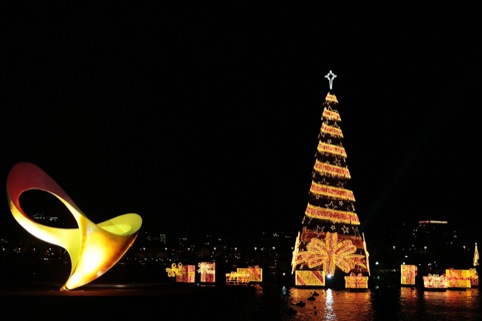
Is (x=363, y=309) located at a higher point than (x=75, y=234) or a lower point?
lower

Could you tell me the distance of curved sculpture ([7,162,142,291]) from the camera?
Answer: 17297 mm

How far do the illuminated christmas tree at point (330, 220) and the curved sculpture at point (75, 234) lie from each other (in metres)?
17.4

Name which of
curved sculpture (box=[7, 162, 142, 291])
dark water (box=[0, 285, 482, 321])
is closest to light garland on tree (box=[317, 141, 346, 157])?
dark water (box=[0, 285, 482, 321])

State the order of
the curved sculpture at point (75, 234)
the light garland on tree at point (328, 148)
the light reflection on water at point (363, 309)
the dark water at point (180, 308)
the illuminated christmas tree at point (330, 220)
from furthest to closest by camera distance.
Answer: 1. the light garland on tree at point (328, 148)
2. the illuminated christmas tree at point (330, 220)
3. the light reflection on water at point (363, 309)
4. the curved sculpture at point (75, 234)
5. the dark water at point (180, 308)

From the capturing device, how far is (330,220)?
34.8 meters

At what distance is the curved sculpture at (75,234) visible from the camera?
17297 millimetres

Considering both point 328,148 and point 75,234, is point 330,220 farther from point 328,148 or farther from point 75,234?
point 75,234

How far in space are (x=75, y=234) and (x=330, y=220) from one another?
18651mm

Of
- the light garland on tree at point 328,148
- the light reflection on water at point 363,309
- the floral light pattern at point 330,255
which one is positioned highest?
the light garland on tree at point 328,148

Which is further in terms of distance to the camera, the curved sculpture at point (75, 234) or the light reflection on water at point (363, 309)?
the light reflection on water at point (363, 309)

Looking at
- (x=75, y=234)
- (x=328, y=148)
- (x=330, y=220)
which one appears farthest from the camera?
(x=328, y=148)

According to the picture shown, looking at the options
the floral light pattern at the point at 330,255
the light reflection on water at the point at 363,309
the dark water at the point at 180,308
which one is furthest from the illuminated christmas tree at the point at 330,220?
the dark water at the point at 180,308

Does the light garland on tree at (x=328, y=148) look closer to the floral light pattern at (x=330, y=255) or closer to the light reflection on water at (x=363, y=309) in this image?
the floral light pattern at (x=330, y=255)

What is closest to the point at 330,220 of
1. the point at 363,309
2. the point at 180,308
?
the point at 363,309
